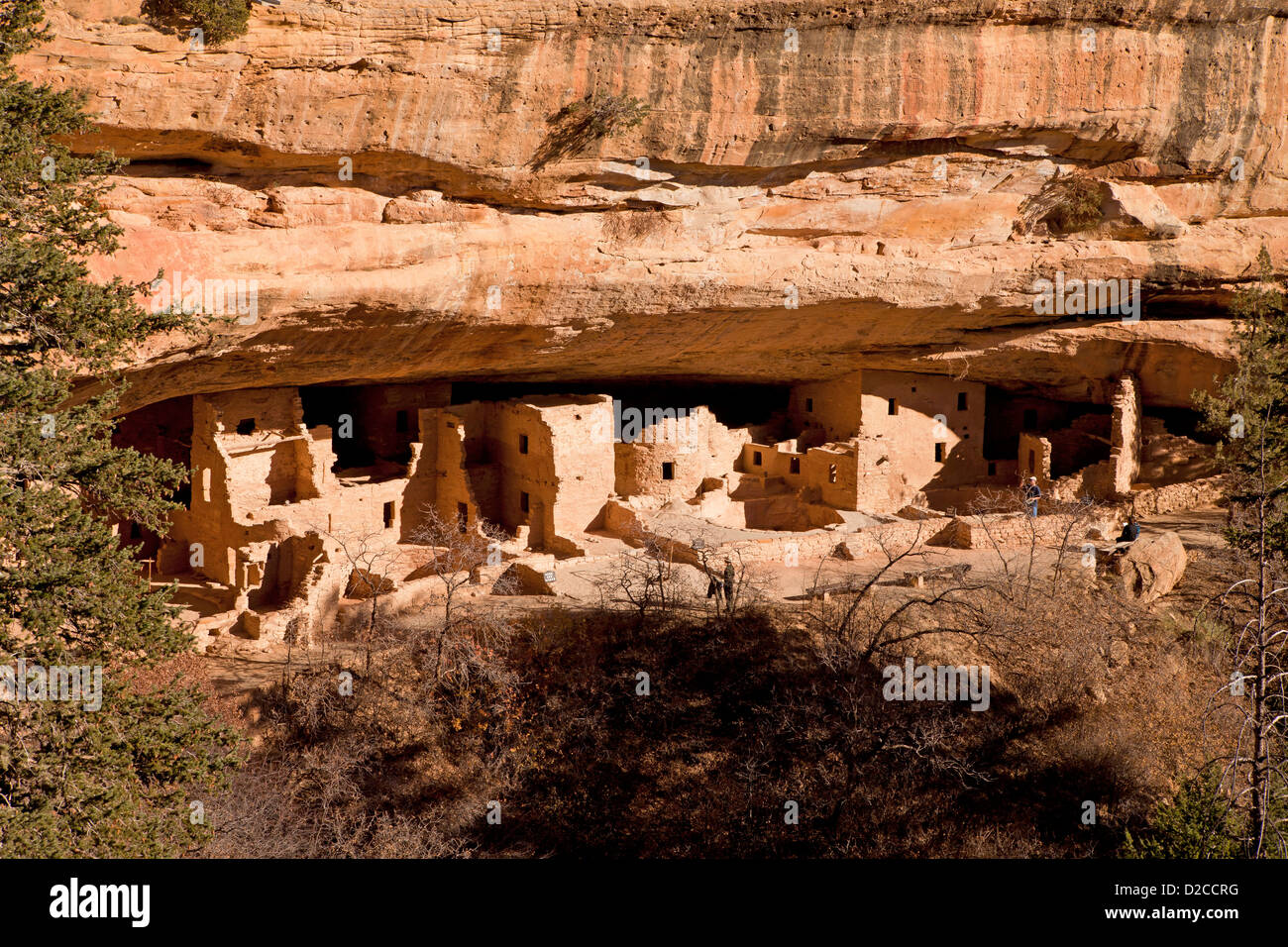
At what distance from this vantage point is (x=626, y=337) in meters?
21.9

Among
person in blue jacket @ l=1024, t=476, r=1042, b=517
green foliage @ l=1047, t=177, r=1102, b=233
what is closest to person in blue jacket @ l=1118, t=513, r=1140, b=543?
person in blue jacket @ l=1024, t=476, r=1042, b=517

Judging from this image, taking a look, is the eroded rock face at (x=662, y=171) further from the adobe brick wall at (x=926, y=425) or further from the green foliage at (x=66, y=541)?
the green foliage at (x=66, y=541)

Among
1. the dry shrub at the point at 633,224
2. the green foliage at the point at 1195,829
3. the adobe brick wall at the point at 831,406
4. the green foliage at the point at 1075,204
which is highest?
the green foliage at the point at 1075,204

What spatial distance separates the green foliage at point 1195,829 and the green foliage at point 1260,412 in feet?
11.9

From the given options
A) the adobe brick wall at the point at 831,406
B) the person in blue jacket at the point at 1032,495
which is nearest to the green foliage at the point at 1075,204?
the person in blue jacket at the point at 1032,495

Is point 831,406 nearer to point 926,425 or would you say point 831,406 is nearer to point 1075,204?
point 926,425

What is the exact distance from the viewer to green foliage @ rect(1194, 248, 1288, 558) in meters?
17.5

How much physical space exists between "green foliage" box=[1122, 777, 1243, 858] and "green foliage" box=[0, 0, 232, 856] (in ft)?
34.6

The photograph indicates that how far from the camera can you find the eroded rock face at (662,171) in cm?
1584

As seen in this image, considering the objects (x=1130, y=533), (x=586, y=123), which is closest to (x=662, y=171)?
(x=586, y=123)

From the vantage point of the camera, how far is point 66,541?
1219 cm

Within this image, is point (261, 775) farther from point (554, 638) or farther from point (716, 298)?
point (716, 298)

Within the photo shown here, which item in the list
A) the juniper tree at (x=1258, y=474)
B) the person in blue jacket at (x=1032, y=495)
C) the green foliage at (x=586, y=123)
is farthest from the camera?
the person in blue jacket at (x=1032, y=495)

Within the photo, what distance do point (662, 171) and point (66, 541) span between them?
33.1 feet
